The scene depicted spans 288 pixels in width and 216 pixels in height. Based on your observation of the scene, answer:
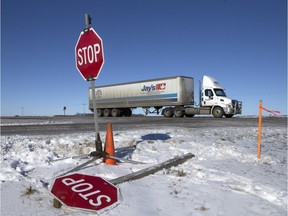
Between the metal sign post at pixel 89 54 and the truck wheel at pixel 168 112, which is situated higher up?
the metal sign post at pixel 89 54

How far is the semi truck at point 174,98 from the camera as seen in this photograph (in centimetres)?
2642

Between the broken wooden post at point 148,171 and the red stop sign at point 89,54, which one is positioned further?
the red stop sign at point 89,54

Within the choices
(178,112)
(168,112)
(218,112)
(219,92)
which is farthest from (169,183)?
(168,112)

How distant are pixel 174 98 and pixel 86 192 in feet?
82.6

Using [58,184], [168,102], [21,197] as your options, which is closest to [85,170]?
[58,184]

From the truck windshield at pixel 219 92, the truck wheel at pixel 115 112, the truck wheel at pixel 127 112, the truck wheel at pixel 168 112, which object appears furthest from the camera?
the truck wheel at pixel 127 112

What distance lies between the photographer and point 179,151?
6.07m

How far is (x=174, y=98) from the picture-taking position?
1096 inches

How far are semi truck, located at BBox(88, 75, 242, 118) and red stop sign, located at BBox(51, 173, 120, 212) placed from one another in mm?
24204

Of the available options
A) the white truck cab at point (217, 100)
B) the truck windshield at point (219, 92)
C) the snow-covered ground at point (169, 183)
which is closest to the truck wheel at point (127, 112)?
the white truck cab at point (217, 100)

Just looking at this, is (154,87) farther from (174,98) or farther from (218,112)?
(218,112)

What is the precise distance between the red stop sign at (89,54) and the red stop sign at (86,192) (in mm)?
1918

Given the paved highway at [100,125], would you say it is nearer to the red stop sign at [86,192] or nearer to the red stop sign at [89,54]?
the red stop sign at [89,54]

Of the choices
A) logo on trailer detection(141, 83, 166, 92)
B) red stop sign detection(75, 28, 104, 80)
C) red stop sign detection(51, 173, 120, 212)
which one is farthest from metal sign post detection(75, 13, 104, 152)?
logo on trailer detection(141, 83, 166, 92)
